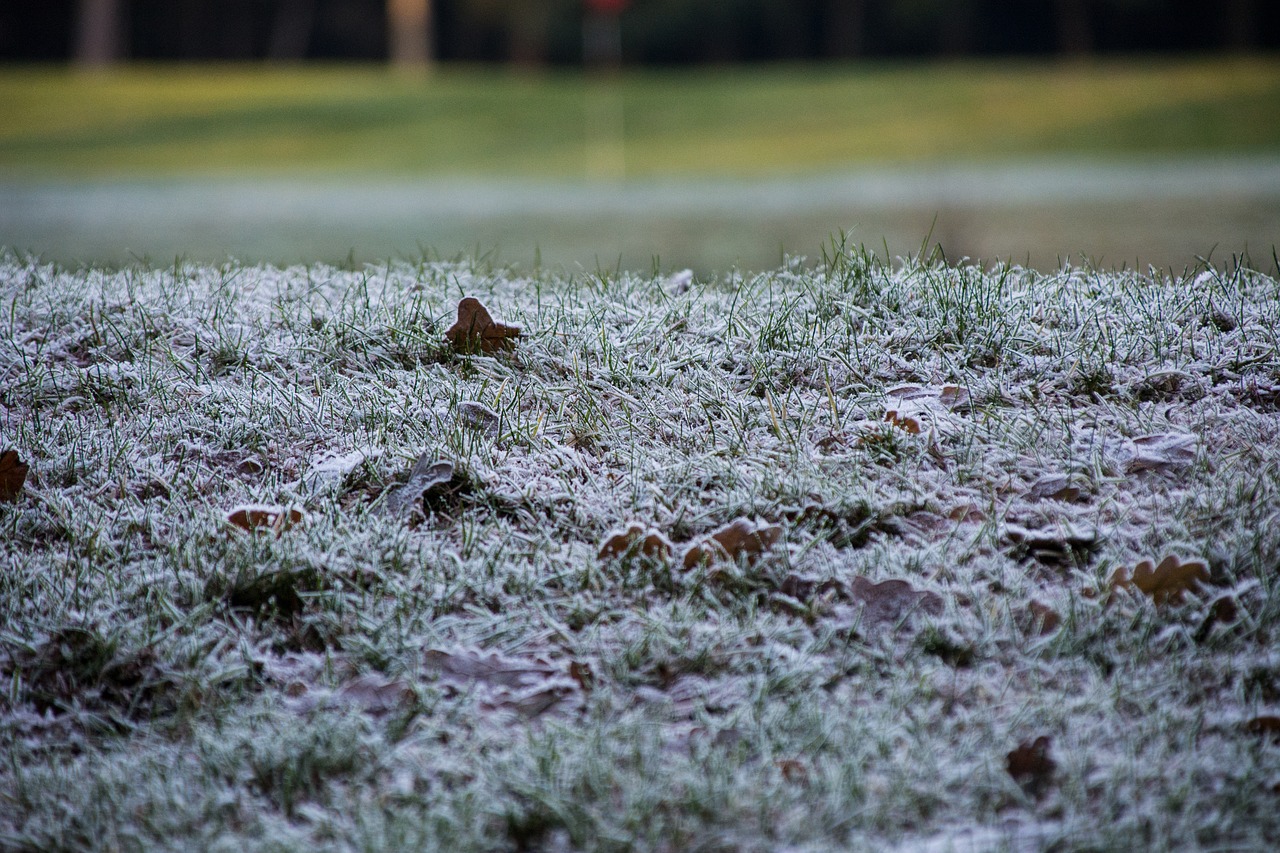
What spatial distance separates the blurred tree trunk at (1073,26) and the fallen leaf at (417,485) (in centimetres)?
3574

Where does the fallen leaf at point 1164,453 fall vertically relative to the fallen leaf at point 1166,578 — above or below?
above

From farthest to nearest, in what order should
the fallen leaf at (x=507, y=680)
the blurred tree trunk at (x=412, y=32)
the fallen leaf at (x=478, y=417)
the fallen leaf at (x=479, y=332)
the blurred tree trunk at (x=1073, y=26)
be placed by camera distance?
the blurred tree trunk at (x=1073, y=26) → the blurred tree trunk at (x=412, y=32) → the fallen leaf at (x=479, y=332) → the fallen leaf at (x=478, y=417) → the fallen leaf at (x=507, y=680)

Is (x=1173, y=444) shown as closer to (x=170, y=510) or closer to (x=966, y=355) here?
(x=966, y=355)

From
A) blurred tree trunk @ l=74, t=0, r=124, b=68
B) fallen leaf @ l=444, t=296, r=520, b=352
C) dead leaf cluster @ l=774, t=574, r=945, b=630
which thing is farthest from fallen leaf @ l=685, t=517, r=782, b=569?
blurred tree trunk @ l=74, t=0, r=124, b=68

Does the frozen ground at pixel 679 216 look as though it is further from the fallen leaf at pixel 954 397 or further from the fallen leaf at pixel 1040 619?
the fallen leaf at pixel 1040 619

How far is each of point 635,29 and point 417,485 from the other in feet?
115

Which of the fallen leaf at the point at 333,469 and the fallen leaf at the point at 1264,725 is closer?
the fallen leaf at the point at 1264,725

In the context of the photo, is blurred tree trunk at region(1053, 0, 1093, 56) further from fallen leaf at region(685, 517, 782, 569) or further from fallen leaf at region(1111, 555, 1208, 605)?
fallen leaf at region(685, 517, 782, 569)

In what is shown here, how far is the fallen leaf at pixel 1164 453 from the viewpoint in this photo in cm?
235

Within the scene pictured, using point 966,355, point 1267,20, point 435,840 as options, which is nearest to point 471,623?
point 435,840

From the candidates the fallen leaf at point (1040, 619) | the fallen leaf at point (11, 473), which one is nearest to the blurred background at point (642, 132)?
the fallen leaf at point (1040, 619)

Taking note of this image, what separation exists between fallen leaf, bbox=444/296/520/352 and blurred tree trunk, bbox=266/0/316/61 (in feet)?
135

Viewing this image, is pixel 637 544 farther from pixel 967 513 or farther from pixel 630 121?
pixel 630 121

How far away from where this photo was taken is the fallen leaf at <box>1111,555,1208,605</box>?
80.0 inches
